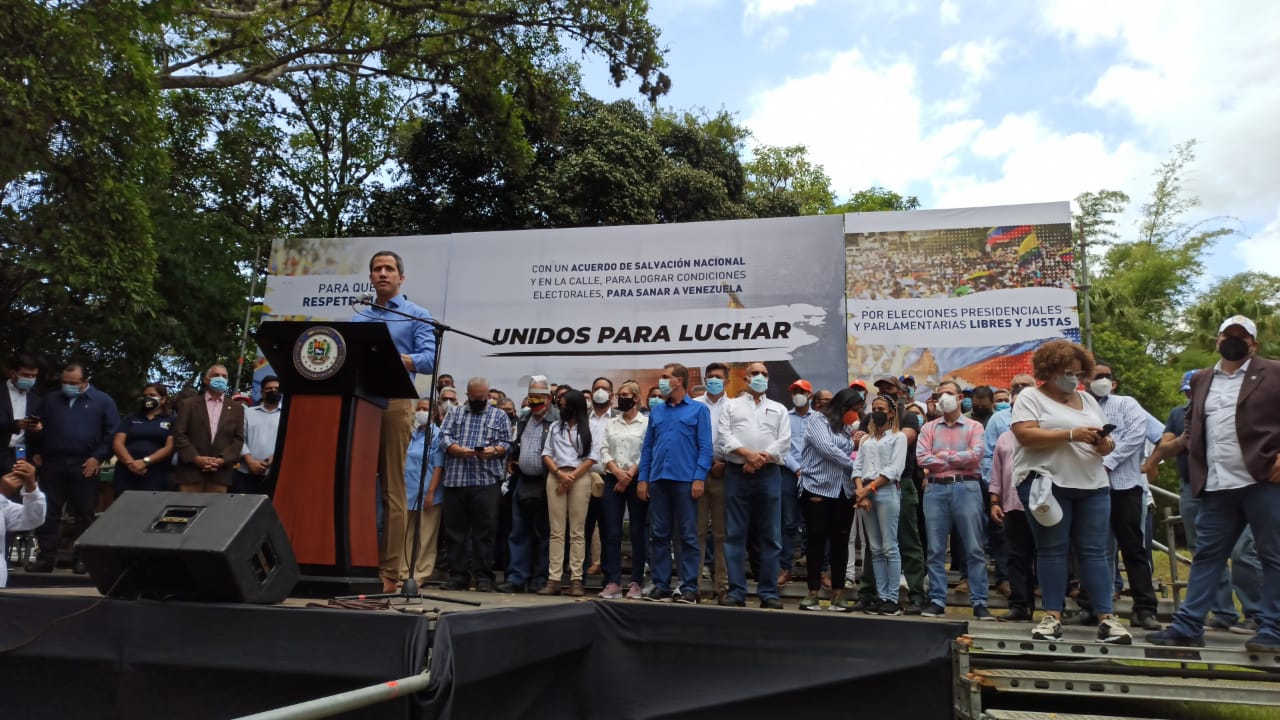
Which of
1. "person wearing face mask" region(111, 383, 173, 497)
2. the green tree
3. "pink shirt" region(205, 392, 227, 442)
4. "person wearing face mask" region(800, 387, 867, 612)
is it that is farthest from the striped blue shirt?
the green tree

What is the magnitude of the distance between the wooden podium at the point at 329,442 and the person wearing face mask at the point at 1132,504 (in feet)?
13.4

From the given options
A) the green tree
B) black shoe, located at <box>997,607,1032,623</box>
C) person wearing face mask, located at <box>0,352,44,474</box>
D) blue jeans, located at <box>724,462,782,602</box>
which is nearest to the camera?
black shoe, located at <box>997,607,1032,623</box>

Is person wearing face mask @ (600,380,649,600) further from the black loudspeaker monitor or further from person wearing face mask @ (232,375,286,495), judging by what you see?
the black loudspeaker monitor

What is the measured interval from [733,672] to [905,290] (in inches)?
243

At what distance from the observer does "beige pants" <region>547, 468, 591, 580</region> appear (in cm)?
675

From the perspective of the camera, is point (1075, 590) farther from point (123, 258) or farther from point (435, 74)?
point (435, 74)

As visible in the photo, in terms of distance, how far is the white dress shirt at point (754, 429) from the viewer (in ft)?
20.3

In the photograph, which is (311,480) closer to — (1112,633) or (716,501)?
(716,501)

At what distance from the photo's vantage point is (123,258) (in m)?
9.97

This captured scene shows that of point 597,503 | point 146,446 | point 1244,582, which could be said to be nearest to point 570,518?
point 597,503

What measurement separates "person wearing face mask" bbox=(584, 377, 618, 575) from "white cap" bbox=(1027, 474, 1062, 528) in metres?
3.43

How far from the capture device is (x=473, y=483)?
6.94m

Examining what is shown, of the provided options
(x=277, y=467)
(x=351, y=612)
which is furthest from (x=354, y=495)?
(x=351, y=612)

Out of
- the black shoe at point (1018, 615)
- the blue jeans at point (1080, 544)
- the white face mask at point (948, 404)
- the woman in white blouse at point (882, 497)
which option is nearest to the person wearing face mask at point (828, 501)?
the woman in white blouse at point (882, 497)
